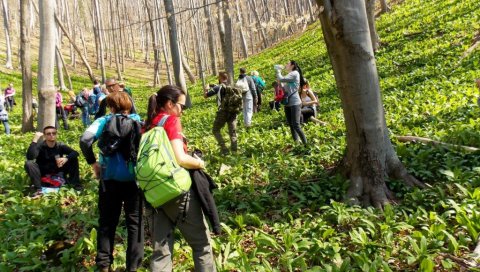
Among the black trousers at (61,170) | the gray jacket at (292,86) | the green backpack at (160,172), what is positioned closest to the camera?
the green backpack at (160,172)

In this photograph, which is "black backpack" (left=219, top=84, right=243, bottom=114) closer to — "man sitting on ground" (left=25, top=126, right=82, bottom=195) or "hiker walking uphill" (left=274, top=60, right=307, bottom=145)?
"hiker walking uphill" (left=274, top=60, right=307, bottom=145)

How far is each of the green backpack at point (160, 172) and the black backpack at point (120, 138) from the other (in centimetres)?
75

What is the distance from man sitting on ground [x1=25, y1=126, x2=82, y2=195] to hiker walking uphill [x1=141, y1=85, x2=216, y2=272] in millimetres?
4109

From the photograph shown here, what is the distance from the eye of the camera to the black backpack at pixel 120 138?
3.83m

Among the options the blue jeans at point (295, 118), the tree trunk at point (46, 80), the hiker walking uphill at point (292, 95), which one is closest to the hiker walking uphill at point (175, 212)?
the hiker walking uphill at point (292, 95)

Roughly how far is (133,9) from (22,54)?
69840 mm

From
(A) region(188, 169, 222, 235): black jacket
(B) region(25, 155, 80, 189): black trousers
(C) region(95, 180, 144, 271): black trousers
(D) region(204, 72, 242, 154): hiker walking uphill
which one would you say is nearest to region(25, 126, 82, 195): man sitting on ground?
(B) region(25, 155, 80, 189): black trousers

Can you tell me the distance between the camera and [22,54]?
44.7 feet

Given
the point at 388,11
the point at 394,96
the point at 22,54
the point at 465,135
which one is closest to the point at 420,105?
the point at 394,96

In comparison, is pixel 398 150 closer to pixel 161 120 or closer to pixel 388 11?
pixel 161 120

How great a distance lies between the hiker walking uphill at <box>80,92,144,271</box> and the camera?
3.84 m

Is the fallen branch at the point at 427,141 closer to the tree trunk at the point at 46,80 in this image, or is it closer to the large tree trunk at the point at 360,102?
the large tree trunk at the point at 360,102

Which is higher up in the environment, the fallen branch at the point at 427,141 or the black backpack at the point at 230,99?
the black backpack at the point at 230,99

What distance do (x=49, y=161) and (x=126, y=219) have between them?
356cm
